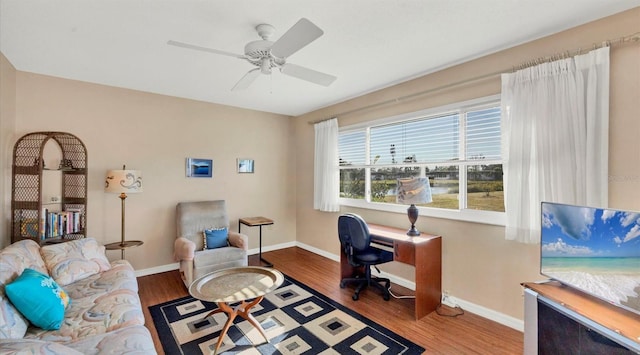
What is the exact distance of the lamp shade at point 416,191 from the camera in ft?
9.18

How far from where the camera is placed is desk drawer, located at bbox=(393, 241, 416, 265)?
106 inches

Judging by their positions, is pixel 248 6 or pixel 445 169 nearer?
pixel 248 6

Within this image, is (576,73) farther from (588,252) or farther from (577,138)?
(588,252)

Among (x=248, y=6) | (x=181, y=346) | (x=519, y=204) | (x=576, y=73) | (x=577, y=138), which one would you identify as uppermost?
(x=248, y=6)

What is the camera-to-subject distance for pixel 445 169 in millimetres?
3047

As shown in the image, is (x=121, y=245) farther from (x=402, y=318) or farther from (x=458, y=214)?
(x=458, y=214)

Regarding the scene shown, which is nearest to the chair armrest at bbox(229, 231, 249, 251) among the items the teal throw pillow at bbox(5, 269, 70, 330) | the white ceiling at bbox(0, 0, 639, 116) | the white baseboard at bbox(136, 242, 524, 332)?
the white baseboard at bbox(136, 242, 524, 332)

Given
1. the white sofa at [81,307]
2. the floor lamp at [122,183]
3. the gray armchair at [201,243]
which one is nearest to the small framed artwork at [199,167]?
the gray armchair at [201,243]

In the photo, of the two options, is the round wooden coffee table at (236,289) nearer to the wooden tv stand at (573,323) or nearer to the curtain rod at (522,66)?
the wooden tv stand at (573,323)

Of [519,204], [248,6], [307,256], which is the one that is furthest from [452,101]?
[307,256]

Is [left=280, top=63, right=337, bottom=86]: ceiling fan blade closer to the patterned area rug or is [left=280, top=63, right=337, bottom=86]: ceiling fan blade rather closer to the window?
the window

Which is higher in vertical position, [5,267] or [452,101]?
[452,101]

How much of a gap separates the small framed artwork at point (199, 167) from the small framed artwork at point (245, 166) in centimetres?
48

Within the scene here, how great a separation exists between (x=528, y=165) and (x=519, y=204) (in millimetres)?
338
